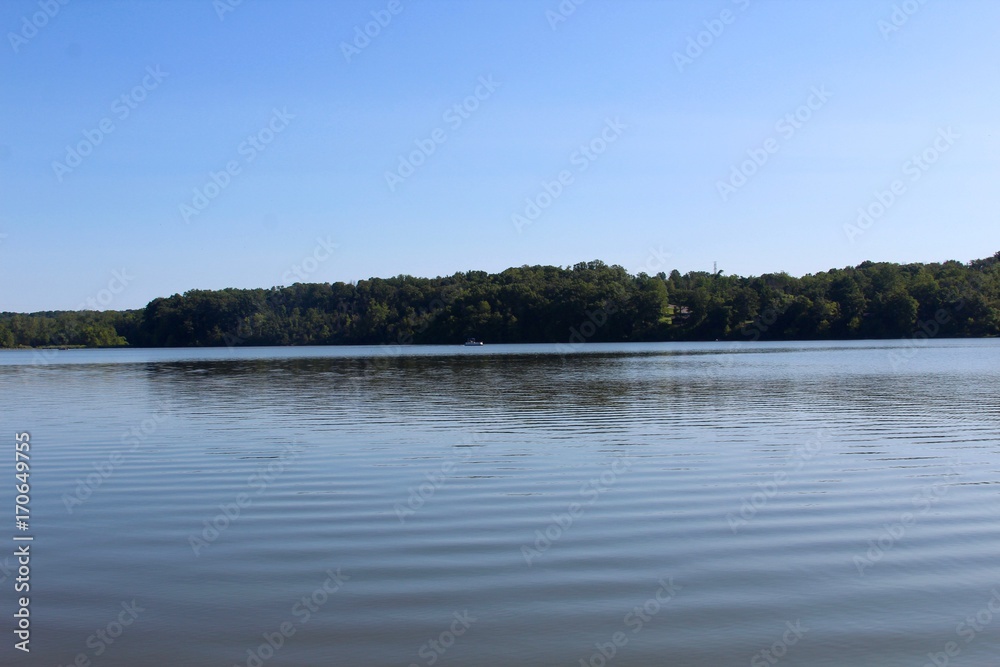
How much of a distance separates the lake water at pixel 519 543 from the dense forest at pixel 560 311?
111 meters

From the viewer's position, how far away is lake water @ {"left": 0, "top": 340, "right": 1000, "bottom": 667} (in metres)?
6.76

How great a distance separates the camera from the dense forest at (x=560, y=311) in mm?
125125

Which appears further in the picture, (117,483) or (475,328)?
(475,328)

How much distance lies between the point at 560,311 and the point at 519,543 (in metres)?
129

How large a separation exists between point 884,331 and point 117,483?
125195 mm

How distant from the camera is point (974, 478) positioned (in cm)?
1320

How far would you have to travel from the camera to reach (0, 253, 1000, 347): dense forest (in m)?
125

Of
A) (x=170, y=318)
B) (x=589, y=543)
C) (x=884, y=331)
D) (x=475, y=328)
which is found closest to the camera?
(x=589, y=543)

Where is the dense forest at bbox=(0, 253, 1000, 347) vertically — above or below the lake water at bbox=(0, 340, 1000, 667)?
above

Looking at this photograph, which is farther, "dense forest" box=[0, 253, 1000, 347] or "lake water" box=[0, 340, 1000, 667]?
"dense forest" box=[0, 253, 1000, 347]

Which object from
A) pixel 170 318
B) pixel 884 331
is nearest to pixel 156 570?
pixel 884 331

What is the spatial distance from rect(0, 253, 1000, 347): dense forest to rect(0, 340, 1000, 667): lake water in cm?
11085

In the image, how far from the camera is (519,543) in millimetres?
9578

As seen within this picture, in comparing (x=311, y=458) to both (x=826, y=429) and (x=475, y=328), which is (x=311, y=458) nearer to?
(x=826, y=429)
